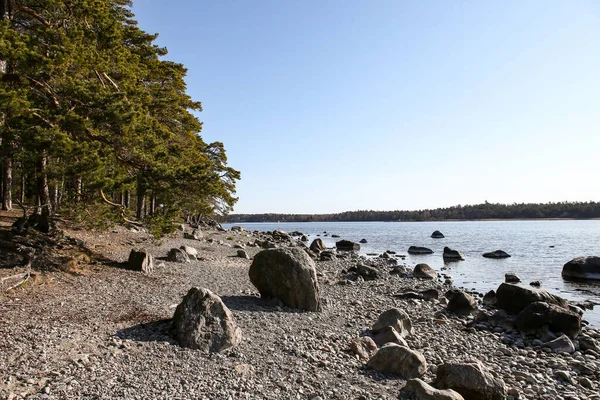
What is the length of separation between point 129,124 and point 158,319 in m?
6.24

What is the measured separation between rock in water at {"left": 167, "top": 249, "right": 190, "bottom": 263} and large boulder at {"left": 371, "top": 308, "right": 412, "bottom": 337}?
10490mm

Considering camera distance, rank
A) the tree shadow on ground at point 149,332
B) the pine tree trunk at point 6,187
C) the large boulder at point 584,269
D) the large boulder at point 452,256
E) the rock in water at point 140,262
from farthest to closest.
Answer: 1. the large boulder at point 452,256
2. the large boulder at point 584,269
3. the pine tree trunk at point 6,187
4. the rock in water at point 140,262
5. the tree shadow on ground at point 149,332

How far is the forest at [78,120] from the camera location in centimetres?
1035

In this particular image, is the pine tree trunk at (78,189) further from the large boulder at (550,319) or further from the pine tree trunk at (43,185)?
the large boulder at (550,319)

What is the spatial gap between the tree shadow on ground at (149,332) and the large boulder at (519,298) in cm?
1195

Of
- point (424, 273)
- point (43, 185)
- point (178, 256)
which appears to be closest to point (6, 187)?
point (43, 185)

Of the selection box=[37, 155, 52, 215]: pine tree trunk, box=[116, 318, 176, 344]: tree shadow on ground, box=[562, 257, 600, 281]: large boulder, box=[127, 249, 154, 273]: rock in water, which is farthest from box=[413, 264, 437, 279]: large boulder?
box=[37, 155, 52, 215]: pine tree trunk

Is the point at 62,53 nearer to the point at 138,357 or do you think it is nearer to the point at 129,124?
the point at 129,124

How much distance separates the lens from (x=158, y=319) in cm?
864

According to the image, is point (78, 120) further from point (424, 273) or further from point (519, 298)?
point (424, 273)

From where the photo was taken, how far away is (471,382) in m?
6.70

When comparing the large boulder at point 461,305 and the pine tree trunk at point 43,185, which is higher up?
the pine tree trunk at point 43,185

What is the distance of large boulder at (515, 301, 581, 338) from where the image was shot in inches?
452

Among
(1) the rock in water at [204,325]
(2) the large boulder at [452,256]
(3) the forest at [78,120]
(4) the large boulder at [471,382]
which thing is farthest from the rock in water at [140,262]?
(2) the large boulder at [452,256]
